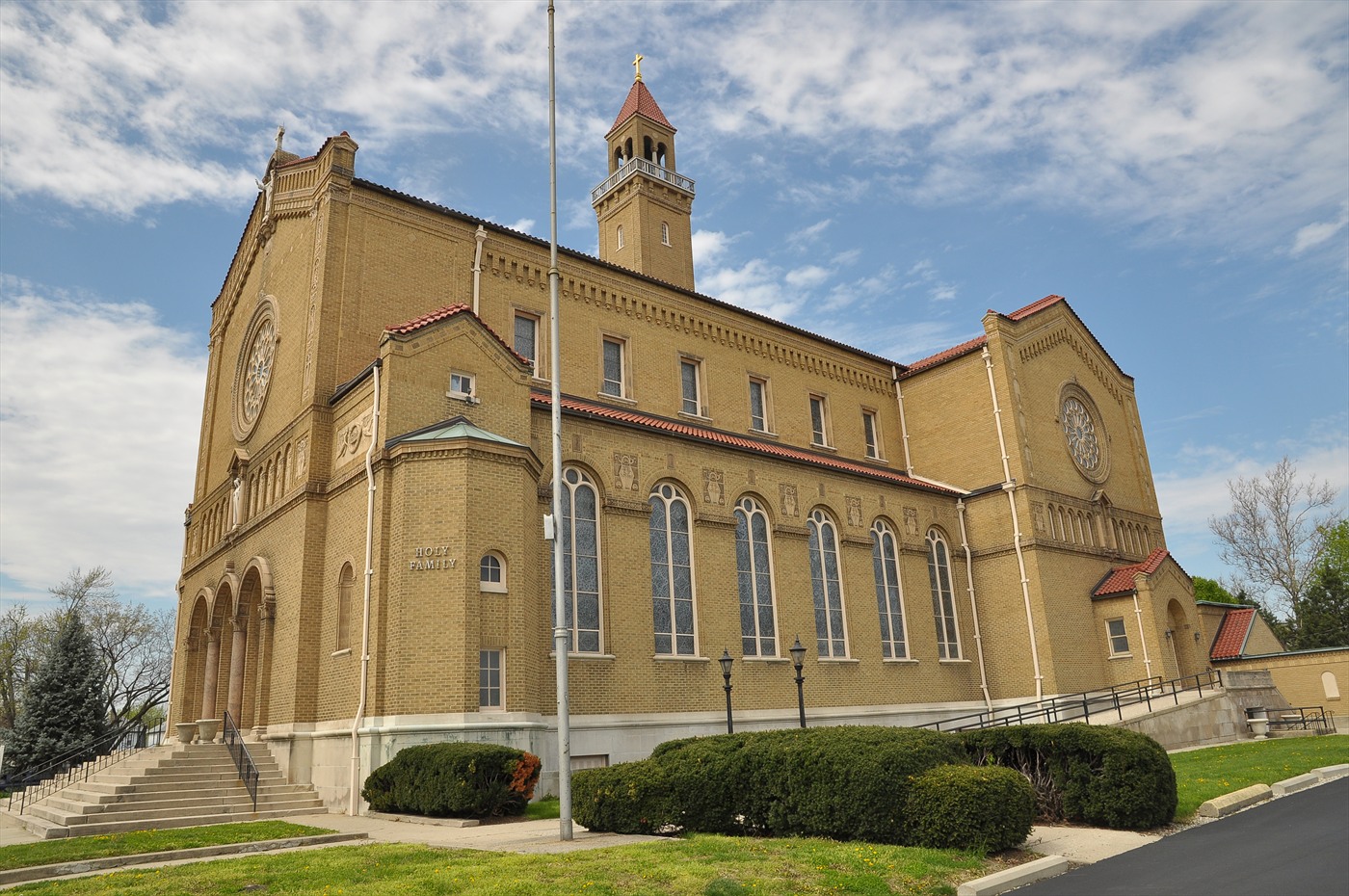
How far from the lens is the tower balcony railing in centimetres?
4091

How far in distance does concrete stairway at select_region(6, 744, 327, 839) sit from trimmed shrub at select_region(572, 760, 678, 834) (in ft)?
24.7

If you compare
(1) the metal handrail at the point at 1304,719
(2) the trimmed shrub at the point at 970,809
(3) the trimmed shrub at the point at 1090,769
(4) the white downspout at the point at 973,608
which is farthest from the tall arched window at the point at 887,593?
(2) the trimmed shrub at the point at 970,809

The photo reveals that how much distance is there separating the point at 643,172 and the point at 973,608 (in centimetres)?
2252

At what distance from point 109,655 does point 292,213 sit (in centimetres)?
4125

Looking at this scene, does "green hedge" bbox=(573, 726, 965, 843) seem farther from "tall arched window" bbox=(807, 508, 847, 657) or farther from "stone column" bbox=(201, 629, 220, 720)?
"stone column" bbox=(201, 629, 220, 720)

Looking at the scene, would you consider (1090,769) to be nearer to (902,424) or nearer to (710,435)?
(710,435)

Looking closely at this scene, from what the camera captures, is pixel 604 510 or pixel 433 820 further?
pixel 604 510

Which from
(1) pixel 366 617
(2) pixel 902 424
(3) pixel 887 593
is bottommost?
(1) pixel 366 617

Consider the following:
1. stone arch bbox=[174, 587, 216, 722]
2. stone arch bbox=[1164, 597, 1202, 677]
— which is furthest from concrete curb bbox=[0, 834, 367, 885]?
stone arch bbox=[1164, 597, 1202, 677]

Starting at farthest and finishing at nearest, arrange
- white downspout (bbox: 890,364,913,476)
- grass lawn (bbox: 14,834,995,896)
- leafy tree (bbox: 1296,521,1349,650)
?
leafy tree (bbox: 1296,521,1349,650)
white downspout (bbox: 890,364,913,476)
grass lawn (bbox: 14,834,995,896)

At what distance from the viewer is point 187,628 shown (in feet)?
92.6

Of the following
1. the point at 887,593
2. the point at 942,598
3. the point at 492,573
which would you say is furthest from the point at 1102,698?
the point at 492,573

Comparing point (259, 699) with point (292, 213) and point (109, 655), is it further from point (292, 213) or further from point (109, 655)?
point (109, 655)

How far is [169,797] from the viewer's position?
1775 cm
